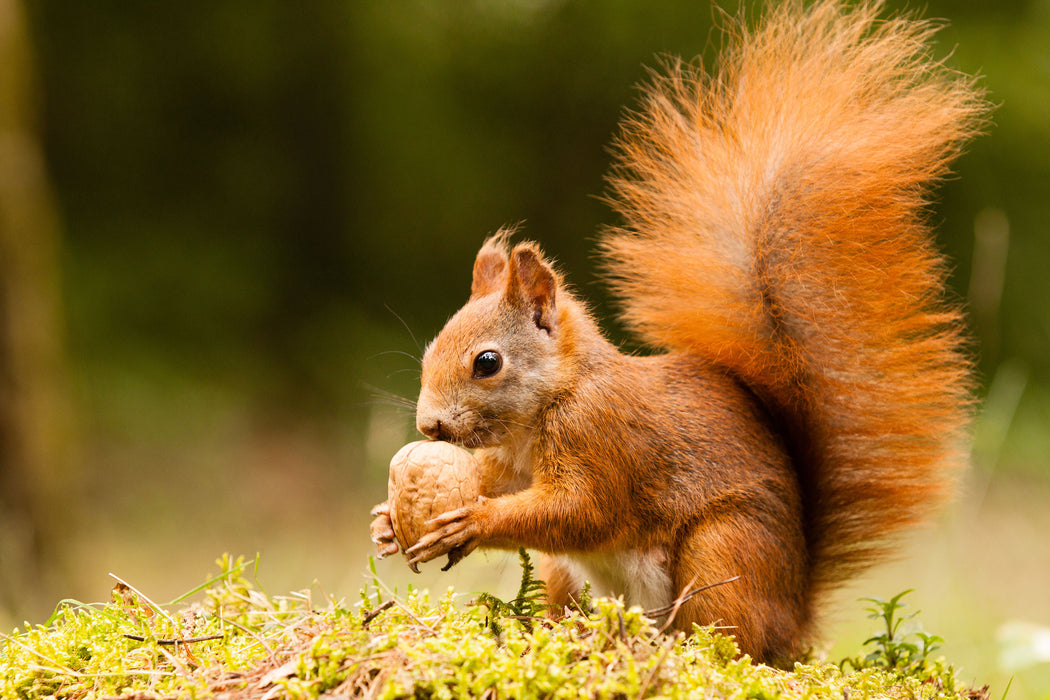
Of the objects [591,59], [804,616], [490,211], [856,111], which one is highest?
[591,59]

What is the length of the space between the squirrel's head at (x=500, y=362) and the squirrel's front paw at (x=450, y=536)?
0.55ft

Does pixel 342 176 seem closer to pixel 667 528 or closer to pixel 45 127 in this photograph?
pixel 45 127

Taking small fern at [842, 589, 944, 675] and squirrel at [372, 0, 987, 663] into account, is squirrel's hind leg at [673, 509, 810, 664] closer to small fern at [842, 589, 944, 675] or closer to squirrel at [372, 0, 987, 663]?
squirrel at [372, 0, 987, 663]

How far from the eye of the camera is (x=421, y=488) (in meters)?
1.43

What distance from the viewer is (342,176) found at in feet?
15.8

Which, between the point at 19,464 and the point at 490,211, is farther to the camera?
the point at 490,211

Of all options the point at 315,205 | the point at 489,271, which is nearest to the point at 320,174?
the point at 315,205

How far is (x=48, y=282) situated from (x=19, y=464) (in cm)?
68

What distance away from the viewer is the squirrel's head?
1.54 metres

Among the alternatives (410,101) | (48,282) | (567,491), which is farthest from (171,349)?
(567,491)

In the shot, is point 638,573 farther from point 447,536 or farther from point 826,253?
point 826,253

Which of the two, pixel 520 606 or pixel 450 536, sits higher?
pixel 450 536

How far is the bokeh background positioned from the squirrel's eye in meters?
2.49

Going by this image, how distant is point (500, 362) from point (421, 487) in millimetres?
268
